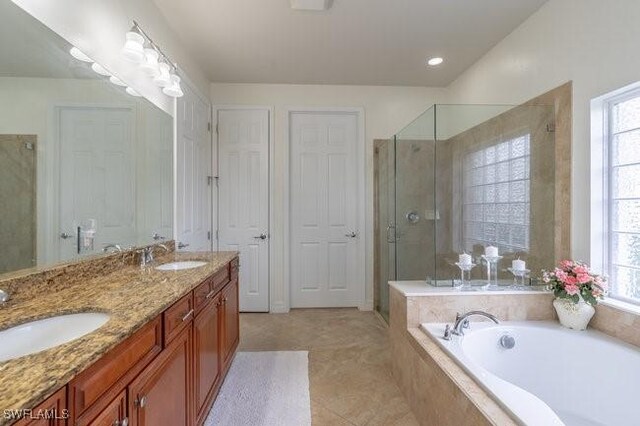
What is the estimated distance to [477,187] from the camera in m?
2.43

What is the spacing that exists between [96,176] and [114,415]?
3.93 feet

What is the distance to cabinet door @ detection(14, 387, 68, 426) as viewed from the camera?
571mm

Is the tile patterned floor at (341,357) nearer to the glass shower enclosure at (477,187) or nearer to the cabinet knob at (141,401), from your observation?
the glass shower enclosure at (477,187)

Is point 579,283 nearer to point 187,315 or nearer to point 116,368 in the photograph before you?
point 187,315

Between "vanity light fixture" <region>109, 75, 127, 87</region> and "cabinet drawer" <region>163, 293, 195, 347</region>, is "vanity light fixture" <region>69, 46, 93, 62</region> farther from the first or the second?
"cabinet drawer" <region>163, 293, 195, 347</region>

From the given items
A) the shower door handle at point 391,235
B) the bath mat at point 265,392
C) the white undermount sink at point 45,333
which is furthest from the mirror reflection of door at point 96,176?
the shower door handle at point 391,235

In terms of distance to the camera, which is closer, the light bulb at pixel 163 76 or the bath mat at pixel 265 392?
the bath mat at pixel 265 392

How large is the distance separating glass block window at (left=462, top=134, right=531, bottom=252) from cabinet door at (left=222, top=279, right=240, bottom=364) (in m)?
1.75

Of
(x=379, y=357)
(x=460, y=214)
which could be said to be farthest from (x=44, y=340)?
(x=460, y=214)

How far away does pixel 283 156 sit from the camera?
3441mm

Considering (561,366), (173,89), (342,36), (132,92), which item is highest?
(342,36)

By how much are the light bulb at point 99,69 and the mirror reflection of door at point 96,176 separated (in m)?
0.17

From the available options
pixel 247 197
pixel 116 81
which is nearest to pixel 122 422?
pixel 116 81

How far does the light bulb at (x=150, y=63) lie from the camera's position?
6.23 feet
